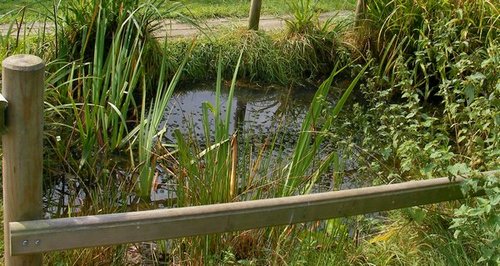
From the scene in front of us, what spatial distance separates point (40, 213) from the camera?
2492mm

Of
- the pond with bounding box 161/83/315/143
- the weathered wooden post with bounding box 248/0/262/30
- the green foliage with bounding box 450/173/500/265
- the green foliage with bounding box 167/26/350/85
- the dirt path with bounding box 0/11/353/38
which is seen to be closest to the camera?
the green foliage with bounding box 450/173/500/265

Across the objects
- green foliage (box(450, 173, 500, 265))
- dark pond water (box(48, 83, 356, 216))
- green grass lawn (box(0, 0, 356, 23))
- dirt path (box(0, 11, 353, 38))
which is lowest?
dark pond water (box(48, 83, 356, 216))

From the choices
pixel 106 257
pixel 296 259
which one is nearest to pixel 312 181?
pixel 296 259

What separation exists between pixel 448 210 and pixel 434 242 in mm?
226

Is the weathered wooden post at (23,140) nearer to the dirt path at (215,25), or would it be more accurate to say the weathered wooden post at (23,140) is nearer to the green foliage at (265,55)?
the green foliage at (265,55)

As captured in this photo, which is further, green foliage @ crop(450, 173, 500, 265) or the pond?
the pond

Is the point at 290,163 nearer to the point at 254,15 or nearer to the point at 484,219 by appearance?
the point at 484,219

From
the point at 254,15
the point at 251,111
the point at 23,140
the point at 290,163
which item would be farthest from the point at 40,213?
the point at 254,15

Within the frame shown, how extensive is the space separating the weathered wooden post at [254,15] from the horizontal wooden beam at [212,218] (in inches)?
146

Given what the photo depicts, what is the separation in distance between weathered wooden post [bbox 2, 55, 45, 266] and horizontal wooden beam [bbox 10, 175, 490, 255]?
59 millimetres

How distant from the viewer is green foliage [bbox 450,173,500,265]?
2.81 m

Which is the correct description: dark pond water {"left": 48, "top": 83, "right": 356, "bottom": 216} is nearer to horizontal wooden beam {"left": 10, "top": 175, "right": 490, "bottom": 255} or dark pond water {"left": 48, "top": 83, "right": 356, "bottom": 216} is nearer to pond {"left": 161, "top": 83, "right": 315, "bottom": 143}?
pond {"left": 161, "top": 83, "right": 315, "bottom": 143}

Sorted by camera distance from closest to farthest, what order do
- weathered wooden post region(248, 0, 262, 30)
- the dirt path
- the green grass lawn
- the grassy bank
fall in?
the grassy bank < weathered wooden post region(248, 0, 262, 30) < the dirt path < the green grass lawn

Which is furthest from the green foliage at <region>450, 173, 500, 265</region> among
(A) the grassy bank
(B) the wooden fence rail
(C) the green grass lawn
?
(C) the green grass lawn
